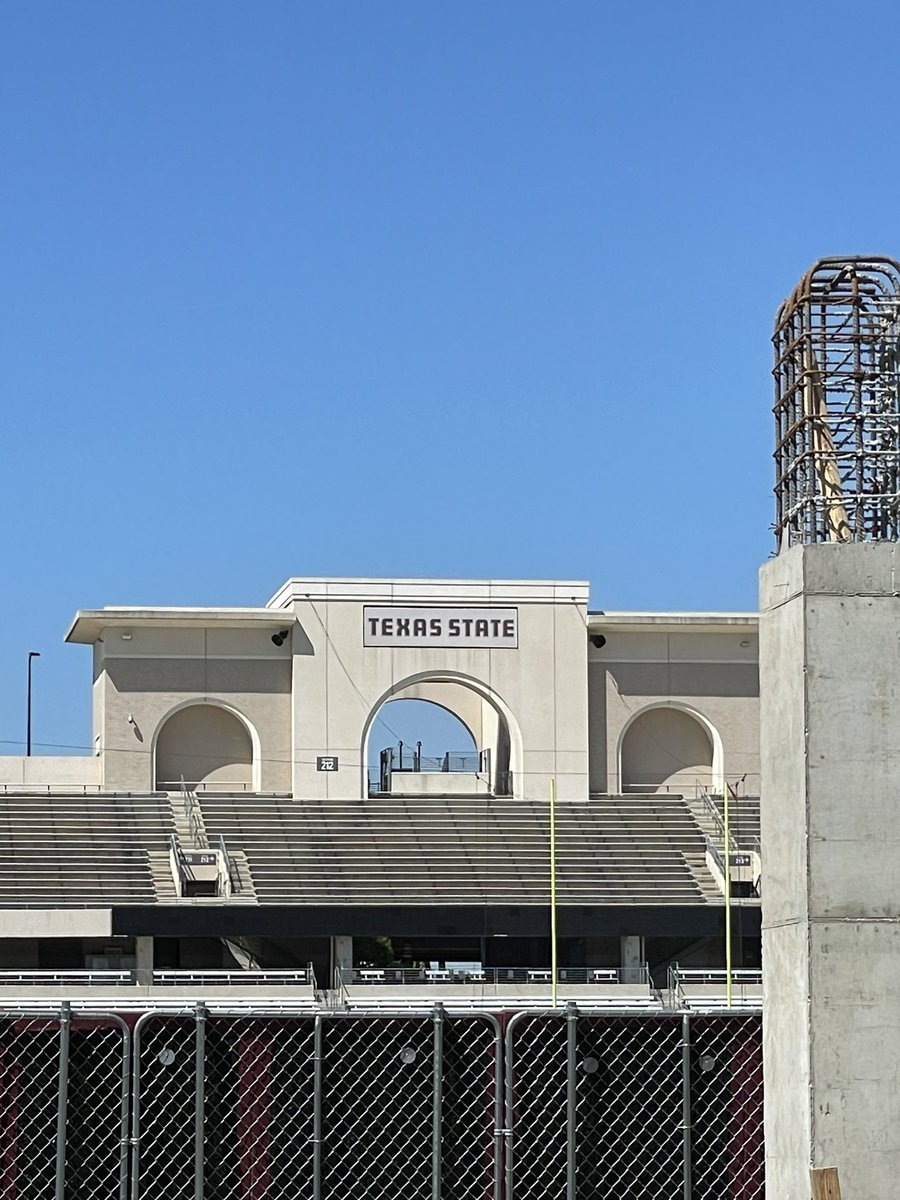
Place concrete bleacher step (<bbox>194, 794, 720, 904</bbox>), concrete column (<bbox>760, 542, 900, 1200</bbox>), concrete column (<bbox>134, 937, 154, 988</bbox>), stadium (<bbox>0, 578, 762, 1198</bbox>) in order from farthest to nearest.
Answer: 1. concrete bleacher step (<bbox>194, 794, 720, 904</bbox>)
2. concrete column (<bbox>134, 937, 154, 988</bbox>)
3. stadium (<bbox>0, 578, 762, 1198</bbox>)
4. concrete column (<bbox>760, 542, 900, 1200</bbox>)

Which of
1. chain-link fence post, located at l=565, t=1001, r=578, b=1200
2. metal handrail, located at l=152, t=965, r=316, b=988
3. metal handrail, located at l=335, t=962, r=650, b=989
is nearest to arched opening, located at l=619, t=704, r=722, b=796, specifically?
metal handrail, located at l=335, t=962, r=650, b=989

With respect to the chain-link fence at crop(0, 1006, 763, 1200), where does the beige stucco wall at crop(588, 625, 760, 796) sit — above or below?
above

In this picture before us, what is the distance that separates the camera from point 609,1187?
8.03 meters

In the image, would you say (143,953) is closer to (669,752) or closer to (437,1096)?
(669,752)

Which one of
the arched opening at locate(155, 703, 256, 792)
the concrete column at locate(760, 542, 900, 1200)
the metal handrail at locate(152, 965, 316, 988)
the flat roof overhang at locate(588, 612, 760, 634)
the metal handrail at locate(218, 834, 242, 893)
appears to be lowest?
the metal handrail at locate(152, 965, 316, 988)

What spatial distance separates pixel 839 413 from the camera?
305 inches

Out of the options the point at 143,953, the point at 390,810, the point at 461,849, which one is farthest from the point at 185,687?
the point at 143,953

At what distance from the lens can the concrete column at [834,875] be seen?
7.00 m

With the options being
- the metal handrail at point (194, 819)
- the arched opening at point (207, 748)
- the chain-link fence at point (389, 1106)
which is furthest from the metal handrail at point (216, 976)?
the chain-link fence at point (389, 1106)

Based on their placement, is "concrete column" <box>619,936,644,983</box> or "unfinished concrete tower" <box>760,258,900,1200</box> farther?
"concrete column" <box>619,936,644,983</box>

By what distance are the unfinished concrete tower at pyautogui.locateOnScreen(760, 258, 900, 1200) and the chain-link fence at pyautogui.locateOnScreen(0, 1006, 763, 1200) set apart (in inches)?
27.5

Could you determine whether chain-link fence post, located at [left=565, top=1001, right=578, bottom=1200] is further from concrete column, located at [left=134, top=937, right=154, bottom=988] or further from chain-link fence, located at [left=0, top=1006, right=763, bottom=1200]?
concrete column, located at [left=134, top=937, right=154, bottom=988]

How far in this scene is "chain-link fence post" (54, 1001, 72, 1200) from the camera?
7637mm

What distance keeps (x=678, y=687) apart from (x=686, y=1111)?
44.4 m
